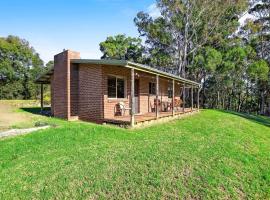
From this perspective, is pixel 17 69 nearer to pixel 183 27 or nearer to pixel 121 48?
pixel 121 48

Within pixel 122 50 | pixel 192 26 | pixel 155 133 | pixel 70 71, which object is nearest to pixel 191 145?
pixel 155 133

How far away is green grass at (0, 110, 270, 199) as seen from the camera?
506 cm

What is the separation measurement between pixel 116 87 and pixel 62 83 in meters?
2.83

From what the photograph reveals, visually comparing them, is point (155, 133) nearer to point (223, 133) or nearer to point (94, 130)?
point (94, 130)

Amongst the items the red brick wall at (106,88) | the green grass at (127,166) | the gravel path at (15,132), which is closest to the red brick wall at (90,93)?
the red brick wall at (106,88)

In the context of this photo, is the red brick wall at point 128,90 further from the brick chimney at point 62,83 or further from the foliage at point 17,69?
the foliage at point 17,69

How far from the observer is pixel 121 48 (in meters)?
33.1

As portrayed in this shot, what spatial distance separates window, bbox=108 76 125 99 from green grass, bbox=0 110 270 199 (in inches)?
124

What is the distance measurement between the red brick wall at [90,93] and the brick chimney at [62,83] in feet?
2.02

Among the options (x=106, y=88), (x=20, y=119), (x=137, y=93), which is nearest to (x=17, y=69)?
(x=20, y=119)

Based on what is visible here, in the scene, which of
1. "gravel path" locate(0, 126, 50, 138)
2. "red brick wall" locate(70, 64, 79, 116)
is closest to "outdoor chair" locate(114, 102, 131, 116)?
"red brick wall" locate(70, 64, 79, 116)

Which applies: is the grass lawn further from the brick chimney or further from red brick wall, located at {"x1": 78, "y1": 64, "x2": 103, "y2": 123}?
red brick wall, located at {"x1": 78, "y1": 64, "x2": 103, "y2": 123}

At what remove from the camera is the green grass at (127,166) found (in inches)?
199

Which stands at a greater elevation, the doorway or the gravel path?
the doorway
